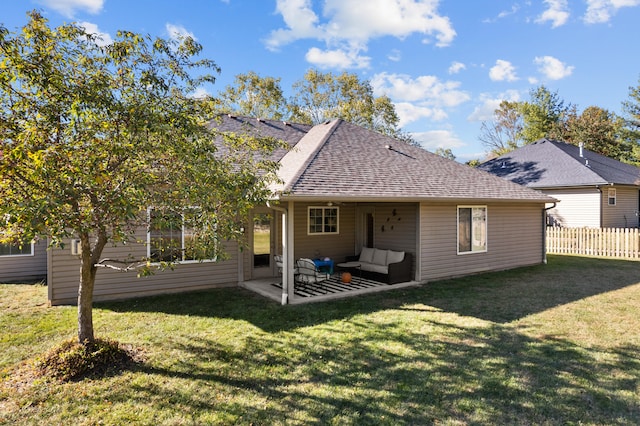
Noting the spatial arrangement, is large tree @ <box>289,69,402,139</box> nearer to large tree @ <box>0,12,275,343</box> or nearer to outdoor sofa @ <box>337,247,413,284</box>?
outdoor sofa @ <box>337,247,413,284</box>

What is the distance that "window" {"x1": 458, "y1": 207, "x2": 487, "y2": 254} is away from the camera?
10.9m

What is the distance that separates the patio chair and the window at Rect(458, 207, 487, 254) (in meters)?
4.50

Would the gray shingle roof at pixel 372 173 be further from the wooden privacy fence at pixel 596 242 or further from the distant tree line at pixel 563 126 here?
the distant tree line at pixel 563 126

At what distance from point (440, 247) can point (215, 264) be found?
244 inches

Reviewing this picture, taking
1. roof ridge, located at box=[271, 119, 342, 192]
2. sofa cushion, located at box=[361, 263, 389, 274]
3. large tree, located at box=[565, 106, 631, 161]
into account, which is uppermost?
large tree, located at box=[565, 106, 631, 161]

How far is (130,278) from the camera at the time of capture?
8438 mm

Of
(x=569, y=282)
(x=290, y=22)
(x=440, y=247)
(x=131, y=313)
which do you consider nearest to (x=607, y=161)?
(x=569, y=282)

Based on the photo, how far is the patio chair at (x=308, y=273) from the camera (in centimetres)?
909

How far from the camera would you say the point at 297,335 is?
6.00 metres

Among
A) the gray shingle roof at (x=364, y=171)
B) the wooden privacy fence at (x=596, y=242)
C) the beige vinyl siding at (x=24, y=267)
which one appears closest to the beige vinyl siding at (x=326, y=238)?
the gray shingle roof at (x=364, y=171)

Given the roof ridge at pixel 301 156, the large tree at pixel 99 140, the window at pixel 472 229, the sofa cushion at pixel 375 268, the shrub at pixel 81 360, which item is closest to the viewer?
the large tree at pixel 99 140

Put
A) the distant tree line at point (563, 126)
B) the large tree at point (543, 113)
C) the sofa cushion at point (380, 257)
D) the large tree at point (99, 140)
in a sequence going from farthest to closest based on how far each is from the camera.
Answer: the large tree at point (543, 113), the distant tree line at point (563, 126), the sofa cushion at point (380, 257), the large tree at point (99, 140)

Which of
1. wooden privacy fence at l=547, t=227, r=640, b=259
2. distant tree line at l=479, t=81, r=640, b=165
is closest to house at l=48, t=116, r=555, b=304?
wooden privacy fence at l=547, t=227, r=640, b=259

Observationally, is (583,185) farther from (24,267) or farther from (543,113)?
(24,267)
